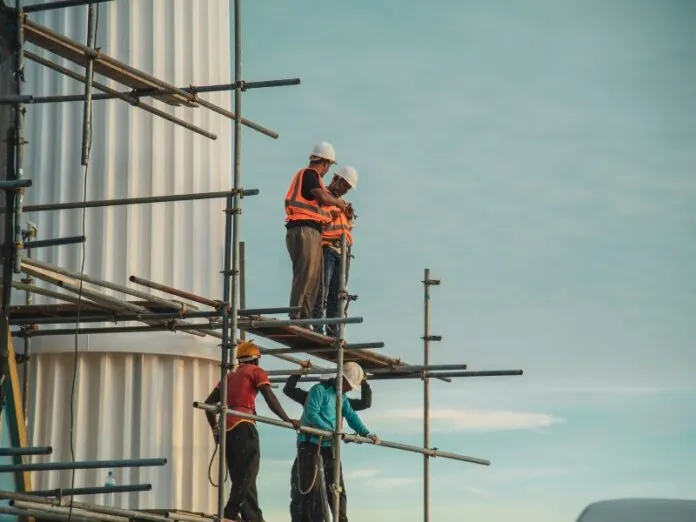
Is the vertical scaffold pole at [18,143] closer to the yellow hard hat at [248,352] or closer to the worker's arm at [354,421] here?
the yellow hard hat at [248,352]

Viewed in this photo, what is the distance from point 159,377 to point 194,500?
5.12 feet

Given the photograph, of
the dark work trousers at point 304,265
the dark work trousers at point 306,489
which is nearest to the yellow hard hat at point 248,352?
the dark work trousers at point 304,265

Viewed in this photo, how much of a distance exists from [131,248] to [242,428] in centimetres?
374

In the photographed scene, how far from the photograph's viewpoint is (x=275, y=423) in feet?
58.0

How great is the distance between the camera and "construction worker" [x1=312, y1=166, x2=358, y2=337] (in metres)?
20.2

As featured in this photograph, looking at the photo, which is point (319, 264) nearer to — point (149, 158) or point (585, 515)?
point (149, 158)

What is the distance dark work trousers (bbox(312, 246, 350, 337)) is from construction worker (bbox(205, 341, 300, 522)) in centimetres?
207

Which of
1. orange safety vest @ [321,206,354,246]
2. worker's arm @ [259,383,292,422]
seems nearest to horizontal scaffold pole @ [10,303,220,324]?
worker's arm @ [259,383,292,422]

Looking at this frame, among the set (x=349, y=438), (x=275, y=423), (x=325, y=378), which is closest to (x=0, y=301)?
(x=275, y=423)

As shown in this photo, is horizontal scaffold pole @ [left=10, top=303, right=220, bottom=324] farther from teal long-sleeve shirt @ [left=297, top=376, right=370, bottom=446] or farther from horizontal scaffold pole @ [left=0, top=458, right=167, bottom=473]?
horizontal scaffold pole @ [left=0, top=458, right=167, bottom=473]

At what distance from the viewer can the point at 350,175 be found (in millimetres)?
20547

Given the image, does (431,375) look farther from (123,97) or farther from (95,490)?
(95,490)

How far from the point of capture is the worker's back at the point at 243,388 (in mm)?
17828

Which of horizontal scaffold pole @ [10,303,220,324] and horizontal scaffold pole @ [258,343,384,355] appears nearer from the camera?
horizontal scaffold pole @ [10,303,220,324]
